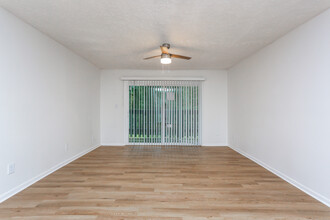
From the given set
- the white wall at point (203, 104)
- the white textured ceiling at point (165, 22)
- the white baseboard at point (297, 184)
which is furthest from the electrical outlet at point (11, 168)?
the white baseboard at point (297, 184)

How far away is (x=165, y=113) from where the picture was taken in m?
5.91

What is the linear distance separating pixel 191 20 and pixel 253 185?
263cm

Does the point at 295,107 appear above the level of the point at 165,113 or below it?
above

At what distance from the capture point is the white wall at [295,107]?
234cm

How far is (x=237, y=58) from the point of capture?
14.9 ft

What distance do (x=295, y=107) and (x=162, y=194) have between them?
2.39 metres

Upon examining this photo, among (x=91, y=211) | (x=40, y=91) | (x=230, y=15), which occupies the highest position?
(x=230, y=15)

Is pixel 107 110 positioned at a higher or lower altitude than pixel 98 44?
lower

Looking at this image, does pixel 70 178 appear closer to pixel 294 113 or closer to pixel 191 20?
pixel 191 20

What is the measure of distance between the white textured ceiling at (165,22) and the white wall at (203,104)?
1785 mm

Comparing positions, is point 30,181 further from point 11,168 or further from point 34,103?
point 34,103

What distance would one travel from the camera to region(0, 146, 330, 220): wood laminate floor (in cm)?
206

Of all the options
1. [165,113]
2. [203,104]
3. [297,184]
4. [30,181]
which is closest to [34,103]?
[30,181]

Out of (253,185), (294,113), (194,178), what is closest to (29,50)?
(194,178)
